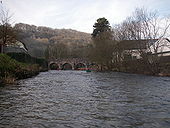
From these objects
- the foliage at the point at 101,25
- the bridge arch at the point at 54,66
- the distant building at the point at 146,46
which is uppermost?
the foliage at the point at 101,25

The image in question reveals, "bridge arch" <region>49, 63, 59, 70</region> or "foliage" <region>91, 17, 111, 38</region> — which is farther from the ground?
"foliage" <region>91, 17, 111, 38</region>

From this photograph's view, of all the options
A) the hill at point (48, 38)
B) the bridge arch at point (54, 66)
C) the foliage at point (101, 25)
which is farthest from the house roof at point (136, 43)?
the bridge arch at point (54, 66)

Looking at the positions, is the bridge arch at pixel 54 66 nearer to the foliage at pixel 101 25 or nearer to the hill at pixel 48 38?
the hill at pixel 48 38

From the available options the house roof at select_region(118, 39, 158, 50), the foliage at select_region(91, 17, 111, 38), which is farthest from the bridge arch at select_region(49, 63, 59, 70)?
the house roof at select_region(118, 39, 158, 50)

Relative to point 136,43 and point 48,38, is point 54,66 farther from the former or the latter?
point 136,43

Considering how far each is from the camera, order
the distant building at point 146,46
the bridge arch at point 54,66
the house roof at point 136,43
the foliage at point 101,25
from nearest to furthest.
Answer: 1. the distant building at point 146,46
2. the house roof at point 136,43
3. the foliage at point 101,25
4. the bridge arch at point 54,66

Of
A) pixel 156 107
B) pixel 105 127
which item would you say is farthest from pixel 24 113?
pixel 156 107

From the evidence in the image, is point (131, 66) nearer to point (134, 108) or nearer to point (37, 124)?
point (134, 108)

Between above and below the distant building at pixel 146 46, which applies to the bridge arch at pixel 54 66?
below

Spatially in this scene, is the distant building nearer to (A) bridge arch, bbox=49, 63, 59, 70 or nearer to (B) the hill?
(B) the hill

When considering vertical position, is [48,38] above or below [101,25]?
above

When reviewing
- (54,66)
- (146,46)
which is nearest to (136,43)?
(146,46)

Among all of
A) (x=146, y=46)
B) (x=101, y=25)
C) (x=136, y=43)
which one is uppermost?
(x=101, y=25)

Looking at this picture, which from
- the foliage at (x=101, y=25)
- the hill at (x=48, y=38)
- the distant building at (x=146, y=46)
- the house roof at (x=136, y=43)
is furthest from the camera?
the hill at (x=48, y=38)
